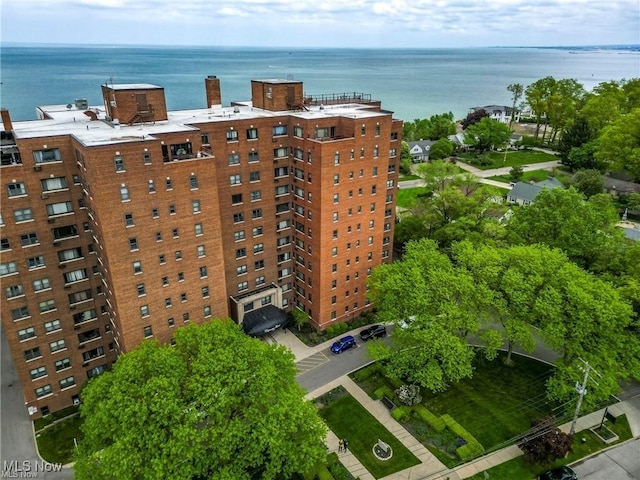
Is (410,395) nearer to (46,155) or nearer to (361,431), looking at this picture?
(361,431)

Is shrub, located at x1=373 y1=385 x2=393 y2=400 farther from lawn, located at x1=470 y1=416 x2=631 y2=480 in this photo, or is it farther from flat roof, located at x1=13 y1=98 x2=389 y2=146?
flat roof, located at x1=13 y1=98 x2=389 y2=146

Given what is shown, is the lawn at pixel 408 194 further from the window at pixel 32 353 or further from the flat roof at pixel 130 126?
the window at pixel 32 353

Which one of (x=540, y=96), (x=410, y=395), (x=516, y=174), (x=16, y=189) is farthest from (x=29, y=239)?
(x=540, y=96)

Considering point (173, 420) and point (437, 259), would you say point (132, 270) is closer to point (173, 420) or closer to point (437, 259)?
point (173, 420)

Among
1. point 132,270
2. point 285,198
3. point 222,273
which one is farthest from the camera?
point 285,198

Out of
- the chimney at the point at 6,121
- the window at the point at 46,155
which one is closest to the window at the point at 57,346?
the window at the point at 46,155

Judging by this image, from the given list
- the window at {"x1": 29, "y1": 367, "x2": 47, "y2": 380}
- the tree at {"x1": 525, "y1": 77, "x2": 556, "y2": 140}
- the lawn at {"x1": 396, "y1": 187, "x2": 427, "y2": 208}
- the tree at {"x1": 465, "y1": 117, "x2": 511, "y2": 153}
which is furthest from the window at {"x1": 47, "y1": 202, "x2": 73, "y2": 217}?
the tree at {"x1": 525, "y1": 77, "x2": 556, "y2": 140}

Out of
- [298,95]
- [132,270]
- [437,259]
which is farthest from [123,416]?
[298,95]
